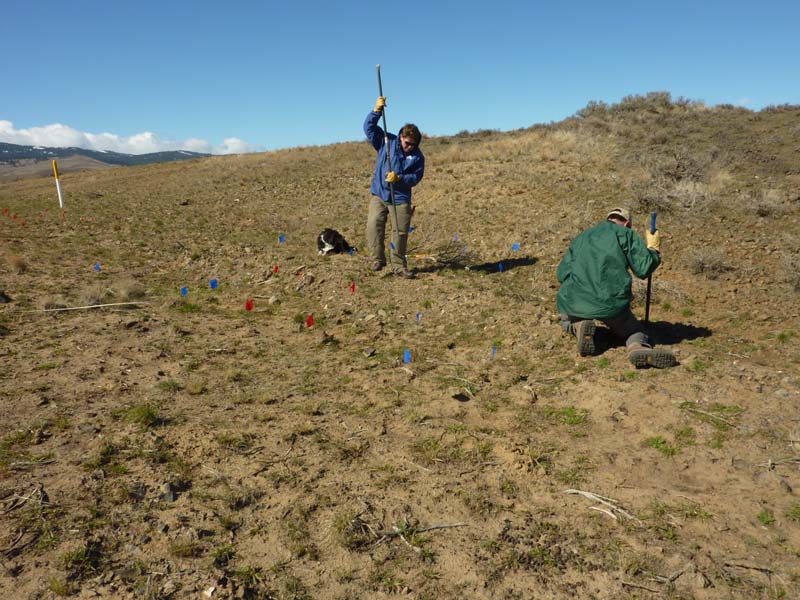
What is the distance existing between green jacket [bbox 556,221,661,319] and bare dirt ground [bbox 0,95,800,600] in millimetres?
643

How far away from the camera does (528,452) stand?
4.19m

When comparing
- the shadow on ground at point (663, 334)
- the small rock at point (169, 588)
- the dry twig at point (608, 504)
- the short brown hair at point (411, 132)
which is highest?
the short brown hair at point (411, 132)

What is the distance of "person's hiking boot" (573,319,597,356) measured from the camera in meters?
5.64

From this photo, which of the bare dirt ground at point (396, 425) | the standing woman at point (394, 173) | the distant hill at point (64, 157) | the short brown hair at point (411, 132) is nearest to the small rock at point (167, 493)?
the bare dirt ground at point (396, 425)

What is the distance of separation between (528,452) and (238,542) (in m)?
2.30

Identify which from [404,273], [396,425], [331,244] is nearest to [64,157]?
[331,244]

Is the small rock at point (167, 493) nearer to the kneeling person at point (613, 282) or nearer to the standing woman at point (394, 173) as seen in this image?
the kneeling person at point (613, 282)

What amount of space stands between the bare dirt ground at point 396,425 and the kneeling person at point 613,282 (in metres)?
0.24

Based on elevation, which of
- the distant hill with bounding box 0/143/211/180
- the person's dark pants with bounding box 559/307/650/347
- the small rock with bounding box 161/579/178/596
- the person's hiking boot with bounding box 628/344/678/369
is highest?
the distant hill with bounding box 0/143/211/180

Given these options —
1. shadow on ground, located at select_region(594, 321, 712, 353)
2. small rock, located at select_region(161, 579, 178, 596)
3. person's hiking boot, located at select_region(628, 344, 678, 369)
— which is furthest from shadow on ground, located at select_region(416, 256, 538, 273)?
small rock, located at select_region(161, 579, 178, 596)

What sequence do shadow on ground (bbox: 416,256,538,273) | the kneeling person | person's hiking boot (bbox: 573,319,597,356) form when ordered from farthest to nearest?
shadow on ground (bbox: 416,256,538,273) → person's hiking boot (bbox: 573,319,597,356) → the kneeling person

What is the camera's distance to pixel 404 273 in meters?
8.88

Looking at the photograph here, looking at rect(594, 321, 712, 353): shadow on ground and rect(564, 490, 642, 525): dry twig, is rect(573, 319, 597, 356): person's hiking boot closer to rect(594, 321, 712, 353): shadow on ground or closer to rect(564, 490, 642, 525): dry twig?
rect(594, 321, 712, 353): shadow on ground

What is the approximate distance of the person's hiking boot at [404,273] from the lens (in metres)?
8.86
